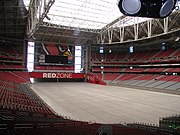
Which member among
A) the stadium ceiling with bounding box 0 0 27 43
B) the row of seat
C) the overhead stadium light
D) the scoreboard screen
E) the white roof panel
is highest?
the white roof panel

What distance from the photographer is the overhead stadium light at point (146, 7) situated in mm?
5168

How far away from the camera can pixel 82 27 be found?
3531 centimetres

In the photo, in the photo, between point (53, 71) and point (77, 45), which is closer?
point (53, 71)

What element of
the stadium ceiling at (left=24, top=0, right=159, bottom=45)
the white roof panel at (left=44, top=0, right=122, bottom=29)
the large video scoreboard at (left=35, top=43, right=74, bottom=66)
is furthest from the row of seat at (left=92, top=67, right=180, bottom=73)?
the white roof panel at (left=44, top=0, right=122, bottom=29)

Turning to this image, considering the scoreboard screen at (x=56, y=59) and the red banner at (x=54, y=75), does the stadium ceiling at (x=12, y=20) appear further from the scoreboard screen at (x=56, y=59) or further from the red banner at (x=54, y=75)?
the red banner at (x=54, y=75)

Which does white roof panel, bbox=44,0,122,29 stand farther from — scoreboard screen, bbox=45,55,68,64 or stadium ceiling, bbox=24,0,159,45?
scoreboard screen, bbox=45,55,68,64

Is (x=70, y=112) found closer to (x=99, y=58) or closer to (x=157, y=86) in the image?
(x=157, y=86)

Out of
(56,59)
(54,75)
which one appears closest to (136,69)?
(56,59)

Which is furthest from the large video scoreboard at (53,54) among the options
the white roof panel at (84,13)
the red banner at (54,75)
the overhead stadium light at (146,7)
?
the overhead stadium light at (146,7)

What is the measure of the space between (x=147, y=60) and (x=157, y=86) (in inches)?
448

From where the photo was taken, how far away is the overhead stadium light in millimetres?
5168

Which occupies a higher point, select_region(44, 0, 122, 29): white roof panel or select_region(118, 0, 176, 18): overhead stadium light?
select_region(44, 0, 122, 29): white roof panel

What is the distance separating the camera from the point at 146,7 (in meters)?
5.37

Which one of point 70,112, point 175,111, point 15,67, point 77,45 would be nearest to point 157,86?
point 175,111
